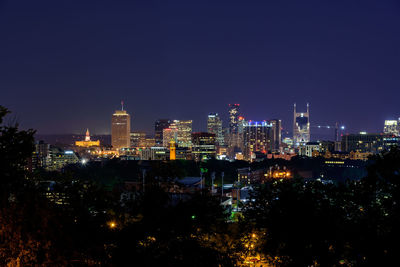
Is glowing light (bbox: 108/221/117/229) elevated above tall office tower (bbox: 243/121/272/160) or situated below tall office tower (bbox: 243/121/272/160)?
below

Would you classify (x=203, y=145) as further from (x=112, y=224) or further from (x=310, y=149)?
(x=112, y=224)

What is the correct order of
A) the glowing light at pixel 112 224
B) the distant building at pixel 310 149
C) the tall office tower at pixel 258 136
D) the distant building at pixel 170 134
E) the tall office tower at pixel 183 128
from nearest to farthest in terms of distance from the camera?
1. the glowing light at pixel 112 224
2. the distant building at pixel 310 149
3. the tall office tower at pixel 258 136
4. the distant building at pixel 170 134
5. the tall office tower at pixel 183 128

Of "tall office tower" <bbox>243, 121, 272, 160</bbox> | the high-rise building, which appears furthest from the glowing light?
"tall office tower" <bbox>243, 121, 272, 160</bbox>

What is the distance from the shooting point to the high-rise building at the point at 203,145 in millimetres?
124794

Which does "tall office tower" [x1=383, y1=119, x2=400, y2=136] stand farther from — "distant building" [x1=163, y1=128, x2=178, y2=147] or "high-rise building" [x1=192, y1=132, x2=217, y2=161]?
"distant building" [x1=163, y1=128, x2=178, y2=147]

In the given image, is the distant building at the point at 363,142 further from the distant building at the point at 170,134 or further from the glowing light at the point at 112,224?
the glowing light at the point at 112,224

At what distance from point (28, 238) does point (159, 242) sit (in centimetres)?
313

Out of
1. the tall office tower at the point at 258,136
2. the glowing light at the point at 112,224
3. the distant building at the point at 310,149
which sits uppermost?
the tall office tower at the point at 258,136

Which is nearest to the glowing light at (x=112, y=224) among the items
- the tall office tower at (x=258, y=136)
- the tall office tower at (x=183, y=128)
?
the tall office tower at (x=258, y=136)

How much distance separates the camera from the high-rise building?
124794mm

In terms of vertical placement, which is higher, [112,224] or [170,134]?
[170,134]

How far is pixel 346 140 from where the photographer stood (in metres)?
130

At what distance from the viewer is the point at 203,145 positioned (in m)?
126

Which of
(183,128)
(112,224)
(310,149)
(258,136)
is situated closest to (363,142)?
(310,149)
